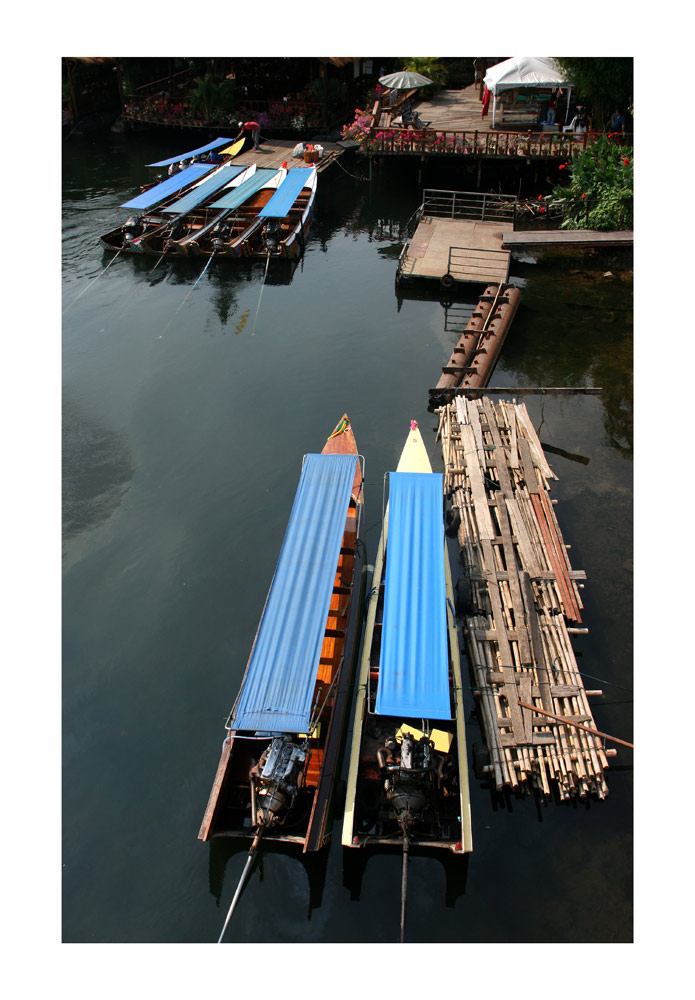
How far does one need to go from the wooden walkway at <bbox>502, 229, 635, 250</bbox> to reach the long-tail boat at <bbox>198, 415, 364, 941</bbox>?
75.7 feet

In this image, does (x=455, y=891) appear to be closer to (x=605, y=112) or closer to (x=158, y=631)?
(x=158, y=631)

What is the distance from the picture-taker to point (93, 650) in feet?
54.4

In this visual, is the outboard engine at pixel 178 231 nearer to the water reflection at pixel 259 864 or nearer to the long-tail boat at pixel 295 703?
the long-tail boat at pixel 295 703

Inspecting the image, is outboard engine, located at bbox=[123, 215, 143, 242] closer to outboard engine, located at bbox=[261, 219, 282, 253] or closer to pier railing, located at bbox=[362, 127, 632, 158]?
outboard engine, located at bbox=[261, 219, 282, 253]

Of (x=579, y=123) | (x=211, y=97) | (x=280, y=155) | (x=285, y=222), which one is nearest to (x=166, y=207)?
(x=285, y=222)

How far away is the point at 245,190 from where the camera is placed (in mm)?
39375

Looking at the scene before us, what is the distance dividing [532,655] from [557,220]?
1243 inches

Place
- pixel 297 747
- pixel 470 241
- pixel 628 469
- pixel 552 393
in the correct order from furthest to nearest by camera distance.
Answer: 1. pixel 470 241
2. pixel 552 393
3. pixel 628 469
4. pixel 297 747

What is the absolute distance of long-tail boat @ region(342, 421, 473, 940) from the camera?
11930 millimetres

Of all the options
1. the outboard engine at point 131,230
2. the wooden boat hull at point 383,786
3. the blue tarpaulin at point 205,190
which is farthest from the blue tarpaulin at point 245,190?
the wooden boat hull at point 383,786

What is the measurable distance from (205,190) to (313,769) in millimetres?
36622

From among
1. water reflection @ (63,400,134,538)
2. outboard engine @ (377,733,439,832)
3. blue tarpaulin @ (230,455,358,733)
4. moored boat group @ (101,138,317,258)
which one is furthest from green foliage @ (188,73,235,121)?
outboard engine @ (377,733,439,832)

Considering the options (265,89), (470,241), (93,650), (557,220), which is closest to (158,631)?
(93,650)

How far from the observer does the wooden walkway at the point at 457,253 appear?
31.3m
